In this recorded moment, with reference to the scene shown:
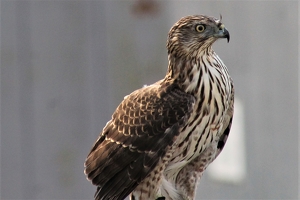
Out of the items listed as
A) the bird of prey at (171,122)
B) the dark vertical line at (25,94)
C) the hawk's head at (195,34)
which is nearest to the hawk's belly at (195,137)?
the bird of prey at (171,122)

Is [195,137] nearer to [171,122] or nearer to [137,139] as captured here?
[171,122]

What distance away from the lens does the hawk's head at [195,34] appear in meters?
4.69

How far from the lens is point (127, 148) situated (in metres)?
4.79

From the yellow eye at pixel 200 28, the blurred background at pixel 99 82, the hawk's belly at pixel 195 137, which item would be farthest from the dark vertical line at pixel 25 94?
the yellow eye at pixel 200 28

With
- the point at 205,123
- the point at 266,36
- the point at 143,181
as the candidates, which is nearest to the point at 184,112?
the point at 205,123

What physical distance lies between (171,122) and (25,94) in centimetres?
233

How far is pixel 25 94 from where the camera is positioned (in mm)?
6770

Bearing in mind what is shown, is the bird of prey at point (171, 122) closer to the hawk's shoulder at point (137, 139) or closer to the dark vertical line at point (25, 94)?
the hawk's shoulder at point (137, 139)

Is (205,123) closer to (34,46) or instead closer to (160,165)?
(160,165)

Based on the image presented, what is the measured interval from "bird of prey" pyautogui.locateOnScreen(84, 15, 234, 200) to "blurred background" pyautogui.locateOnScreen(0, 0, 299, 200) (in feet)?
6.32

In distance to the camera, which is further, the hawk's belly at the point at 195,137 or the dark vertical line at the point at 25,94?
the dark vertical line at the point at 25,94

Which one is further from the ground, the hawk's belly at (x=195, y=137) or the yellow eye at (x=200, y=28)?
the yellow eye at (x=200, y=28)

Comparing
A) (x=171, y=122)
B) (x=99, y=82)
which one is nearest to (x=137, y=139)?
(x=171, y=122)

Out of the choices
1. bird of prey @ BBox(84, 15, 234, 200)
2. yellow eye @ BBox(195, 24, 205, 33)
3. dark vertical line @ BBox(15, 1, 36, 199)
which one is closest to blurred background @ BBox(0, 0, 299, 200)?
dark vertical line @ BBox(15, 1, 36, 199)
